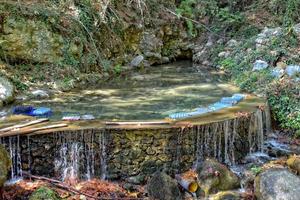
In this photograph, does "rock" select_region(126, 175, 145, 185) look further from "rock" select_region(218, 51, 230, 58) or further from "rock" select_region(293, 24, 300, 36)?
"rock" select_region(218, 51, 230, 58)

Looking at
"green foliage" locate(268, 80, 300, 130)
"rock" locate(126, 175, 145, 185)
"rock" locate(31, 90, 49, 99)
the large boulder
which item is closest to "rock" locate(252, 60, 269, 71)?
"green foliage" locate(268, 80, 300, 130)

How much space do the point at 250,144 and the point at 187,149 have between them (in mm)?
1325

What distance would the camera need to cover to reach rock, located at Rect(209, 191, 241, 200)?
5484 mm

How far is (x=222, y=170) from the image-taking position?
18.6ft

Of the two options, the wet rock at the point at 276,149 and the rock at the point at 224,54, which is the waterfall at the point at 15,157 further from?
the rock at the point at 224,54

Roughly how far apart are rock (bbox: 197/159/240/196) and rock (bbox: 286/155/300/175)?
857 millimetres

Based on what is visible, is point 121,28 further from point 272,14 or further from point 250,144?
point 250,144

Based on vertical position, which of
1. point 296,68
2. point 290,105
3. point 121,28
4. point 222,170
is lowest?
point 222,170

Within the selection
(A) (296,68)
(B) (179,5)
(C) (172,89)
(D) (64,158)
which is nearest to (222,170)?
(D) (64,158)

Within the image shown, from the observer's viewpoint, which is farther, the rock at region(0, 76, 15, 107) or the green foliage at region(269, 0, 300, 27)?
the green foliage at region(269, 0, 300, 27)

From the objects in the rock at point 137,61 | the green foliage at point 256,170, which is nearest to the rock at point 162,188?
the green foliage at point 256,170

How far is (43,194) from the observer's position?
16.6 ft

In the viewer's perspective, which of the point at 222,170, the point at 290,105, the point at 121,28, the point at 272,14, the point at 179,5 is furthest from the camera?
the point at 179,5

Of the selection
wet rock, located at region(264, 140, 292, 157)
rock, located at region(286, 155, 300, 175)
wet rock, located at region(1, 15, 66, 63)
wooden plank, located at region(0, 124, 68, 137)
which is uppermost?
wet rock, located at region(1, 15, 66, 63)
